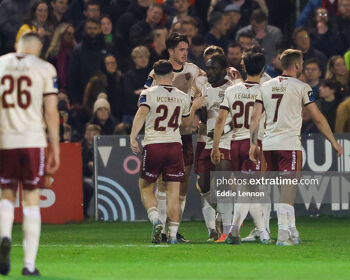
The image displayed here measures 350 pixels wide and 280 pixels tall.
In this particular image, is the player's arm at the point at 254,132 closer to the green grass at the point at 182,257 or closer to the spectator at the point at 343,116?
the green grass at the point at 182,257

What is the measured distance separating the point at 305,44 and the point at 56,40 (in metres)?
4.91

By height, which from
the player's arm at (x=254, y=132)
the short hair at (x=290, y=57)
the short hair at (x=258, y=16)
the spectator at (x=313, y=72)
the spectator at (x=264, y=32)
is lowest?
the player's arm at (x=254, y=132)

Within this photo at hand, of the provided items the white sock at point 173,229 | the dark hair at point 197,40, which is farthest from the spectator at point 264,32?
the white sock at point 173,229

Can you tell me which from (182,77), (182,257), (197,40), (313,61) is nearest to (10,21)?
(197,40)

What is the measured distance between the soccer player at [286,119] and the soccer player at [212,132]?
102cm

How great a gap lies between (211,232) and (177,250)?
1.98 meters

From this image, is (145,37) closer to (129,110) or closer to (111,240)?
(129,110)

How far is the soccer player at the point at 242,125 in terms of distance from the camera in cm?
1392

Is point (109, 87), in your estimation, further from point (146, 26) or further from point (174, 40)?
point (174, 40)

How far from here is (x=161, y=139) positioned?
1418 cm

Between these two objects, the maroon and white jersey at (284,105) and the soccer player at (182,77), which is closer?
the maroon and white jersey at (284,105)

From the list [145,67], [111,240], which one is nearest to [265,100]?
[111,240]

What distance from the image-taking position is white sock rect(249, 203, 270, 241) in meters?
14.1

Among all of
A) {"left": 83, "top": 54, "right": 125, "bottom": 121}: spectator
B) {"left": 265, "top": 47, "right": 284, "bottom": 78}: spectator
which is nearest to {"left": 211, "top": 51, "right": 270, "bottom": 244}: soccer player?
{"left": 265, "top": 47, "right": 284, "bottom": 78}: spectator
